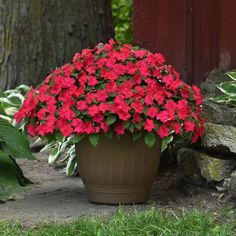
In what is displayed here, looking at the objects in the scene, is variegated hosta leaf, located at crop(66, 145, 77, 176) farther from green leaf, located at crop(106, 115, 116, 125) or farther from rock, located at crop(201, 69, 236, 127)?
green leaf, located at crop(106, 115, 116, 125)

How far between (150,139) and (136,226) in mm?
733

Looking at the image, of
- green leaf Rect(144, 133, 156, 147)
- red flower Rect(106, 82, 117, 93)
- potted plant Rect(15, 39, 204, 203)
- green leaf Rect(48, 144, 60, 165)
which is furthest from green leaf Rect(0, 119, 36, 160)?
green leaf Rect(144, 133, 156, 147)

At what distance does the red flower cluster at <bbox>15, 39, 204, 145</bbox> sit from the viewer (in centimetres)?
458

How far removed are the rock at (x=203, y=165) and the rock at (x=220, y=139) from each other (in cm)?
7

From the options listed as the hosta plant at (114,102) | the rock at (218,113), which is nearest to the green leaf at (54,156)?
the hosta plant at (114,102)

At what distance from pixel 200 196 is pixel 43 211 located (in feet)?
3.42

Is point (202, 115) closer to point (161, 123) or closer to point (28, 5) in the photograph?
point (161, 123)

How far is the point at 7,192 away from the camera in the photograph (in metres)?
5.18

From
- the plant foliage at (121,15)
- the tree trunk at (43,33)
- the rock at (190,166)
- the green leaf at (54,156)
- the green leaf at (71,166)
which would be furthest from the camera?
the plant foliage at (121,15)

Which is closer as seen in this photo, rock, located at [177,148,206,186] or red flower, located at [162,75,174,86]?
red flower, located at [162,75,174,86]

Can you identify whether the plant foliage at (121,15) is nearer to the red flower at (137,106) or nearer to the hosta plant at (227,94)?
the hosta plant at (227,94)

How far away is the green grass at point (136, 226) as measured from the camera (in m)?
3.96

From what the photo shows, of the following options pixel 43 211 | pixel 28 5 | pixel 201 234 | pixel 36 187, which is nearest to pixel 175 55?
pixel 28 5

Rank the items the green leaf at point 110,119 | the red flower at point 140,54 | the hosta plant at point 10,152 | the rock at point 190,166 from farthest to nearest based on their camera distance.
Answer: the hosta plant at point 10,152, the rock at point 190,166, the red flower at point 140,54, the green leaf at point 110,119
